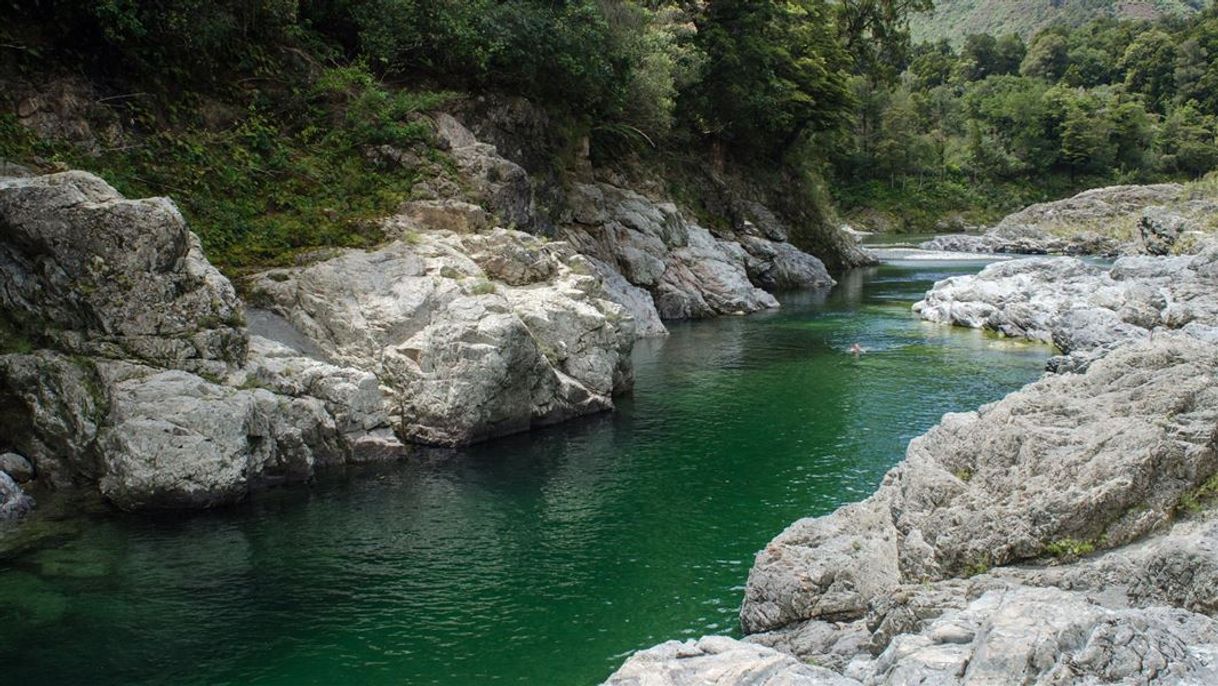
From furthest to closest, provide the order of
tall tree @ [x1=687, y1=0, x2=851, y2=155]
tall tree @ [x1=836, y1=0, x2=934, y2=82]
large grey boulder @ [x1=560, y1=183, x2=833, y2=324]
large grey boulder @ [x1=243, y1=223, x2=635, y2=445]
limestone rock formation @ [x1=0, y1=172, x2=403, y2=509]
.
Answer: tall tree @ [x1=836, y1=0, x2=934, y2=82] < tall tree @ [x1=687, y1=0, x2=851, y2=155] < large grey boulder @ [x1=560, y1=183, x2=833, y2=324] < large grey boulder @ [x1=243, y1=223, x2=635, y2=445] < limestone rock formation @ [x1=0, y1=172, x2=403, y2=509]

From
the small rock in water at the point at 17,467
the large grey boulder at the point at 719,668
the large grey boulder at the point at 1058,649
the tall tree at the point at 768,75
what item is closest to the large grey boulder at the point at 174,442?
the small rock in water at the point at 17,467

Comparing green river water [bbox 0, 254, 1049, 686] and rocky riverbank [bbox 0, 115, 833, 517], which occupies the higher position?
rocky riverbank [bbox 0, 115, 833, 517]

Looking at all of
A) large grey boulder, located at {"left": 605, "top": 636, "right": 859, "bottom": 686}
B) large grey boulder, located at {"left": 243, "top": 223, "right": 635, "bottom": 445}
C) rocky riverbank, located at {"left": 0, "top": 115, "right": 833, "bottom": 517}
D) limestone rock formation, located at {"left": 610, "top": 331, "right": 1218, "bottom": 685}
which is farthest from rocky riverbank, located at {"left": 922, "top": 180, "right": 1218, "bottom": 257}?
large grey boulder, located at {"left": 605, "top": 636, "right": 859, "bottom": 686}

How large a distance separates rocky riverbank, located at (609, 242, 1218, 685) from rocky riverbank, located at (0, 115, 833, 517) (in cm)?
1212

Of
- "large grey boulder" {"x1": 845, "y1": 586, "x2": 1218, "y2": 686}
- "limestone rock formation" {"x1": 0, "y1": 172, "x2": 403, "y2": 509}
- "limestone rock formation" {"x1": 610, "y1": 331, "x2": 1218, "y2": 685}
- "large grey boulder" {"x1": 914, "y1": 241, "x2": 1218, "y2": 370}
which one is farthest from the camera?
"large grey boulder" {"x1": 914, "y1": 241, "x2": 1218, "y2": 370}

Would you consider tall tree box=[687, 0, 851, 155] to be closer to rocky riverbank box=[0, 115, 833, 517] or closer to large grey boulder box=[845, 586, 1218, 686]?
rocky riverbank box=[0, 115, 833, 517]

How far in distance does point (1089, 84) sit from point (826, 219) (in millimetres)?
103907

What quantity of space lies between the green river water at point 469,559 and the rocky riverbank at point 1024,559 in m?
2.32

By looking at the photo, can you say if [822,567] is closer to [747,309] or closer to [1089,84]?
[747,309]

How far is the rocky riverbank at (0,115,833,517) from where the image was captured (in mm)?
19391

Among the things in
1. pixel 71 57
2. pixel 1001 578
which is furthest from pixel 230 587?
pixel 71 57

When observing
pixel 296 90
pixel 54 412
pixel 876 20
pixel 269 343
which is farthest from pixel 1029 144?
pixel 54 412

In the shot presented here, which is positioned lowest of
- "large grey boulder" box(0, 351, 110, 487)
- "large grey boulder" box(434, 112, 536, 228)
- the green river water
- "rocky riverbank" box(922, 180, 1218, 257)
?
the green river water

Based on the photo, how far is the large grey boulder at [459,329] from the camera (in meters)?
24.3
